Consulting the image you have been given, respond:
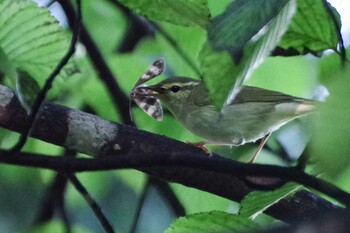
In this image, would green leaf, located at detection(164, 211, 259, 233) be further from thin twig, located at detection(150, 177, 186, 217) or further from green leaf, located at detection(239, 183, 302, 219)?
thin twig, located at detection(150, 177, 186, 217)

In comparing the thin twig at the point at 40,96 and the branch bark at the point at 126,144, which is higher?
the thin twig at the point at 40,96

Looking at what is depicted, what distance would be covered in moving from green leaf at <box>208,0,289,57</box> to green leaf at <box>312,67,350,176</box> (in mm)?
35

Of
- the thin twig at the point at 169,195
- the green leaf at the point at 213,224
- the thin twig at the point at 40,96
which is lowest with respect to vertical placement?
the thin twig at the point at 169,195

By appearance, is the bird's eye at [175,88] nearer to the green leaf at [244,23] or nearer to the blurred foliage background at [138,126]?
the blurred foliage background at [138,126]

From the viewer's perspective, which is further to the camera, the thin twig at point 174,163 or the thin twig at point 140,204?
the thin twig at point 140,204

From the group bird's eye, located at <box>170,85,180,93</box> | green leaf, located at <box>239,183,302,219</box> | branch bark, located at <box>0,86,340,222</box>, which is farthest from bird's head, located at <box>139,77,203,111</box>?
green leaf, located at <box>239,183,302,219</box>

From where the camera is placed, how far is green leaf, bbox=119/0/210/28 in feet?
0.99

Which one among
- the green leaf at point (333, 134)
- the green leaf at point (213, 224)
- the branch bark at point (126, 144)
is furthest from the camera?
the branch bark at point (126, 144)

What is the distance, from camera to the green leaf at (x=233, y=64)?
26 centimetres

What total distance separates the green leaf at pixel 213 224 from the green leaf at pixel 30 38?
0.10 meters

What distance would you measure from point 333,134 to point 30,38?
0.65ft

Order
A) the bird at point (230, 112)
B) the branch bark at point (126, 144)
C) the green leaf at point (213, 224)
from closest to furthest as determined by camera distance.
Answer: the green leaf at point (213, 224), the branch bark at point (126, 144), the bird at point (230, 112)

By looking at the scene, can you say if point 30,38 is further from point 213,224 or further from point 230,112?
point 230,112

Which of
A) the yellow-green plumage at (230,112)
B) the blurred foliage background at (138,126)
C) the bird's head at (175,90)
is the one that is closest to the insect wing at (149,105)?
the blurred foliage background at (138,126)
